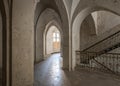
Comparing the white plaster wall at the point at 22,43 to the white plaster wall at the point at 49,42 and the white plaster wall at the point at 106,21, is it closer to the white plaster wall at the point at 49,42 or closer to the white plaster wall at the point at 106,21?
the white plaster wall at the point at 106,21

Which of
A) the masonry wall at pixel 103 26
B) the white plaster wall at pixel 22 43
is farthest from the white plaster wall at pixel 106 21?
the white plaster wall at pixel 22 43

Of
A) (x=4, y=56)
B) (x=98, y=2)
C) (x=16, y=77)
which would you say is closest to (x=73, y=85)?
(x=16, y=77)

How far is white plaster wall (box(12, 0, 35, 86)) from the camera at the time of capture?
151 inches

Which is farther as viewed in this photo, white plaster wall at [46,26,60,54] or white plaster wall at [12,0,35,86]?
white plaster wall at [46,26,60,54]

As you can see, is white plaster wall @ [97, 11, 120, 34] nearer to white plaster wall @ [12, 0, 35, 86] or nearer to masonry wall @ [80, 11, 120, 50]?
masonry wall @ [80, 11, 120, 50]

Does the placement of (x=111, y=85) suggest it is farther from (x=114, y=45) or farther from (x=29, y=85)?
(x=114, y=45)

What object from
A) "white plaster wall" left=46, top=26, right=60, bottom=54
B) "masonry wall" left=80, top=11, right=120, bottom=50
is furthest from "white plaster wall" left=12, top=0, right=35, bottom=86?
"white plaster wall" left=46, top=26, right=60, bottom=54

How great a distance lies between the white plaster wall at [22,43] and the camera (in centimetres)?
384

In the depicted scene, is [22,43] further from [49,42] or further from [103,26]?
[49,42]

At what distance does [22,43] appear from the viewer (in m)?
3.97

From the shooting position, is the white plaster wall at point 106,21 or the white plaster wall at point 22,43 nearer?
the white plaster wall at point 22,43

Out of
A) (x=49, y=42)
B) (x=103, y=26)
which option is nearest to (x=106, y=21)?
(x=103, y=26)

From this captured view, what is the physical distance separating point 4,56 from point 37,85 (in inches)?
65.3

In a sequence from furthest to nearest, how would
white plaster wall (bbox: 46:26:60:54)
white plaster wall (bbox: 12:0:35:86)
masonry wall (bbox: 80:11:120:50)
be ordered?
white plaster wall (bbox: 46:26:60:54) → masonry wall (bbox: 80:11:120:50) → white plaster wall (bbox: 12:0:35:86)
